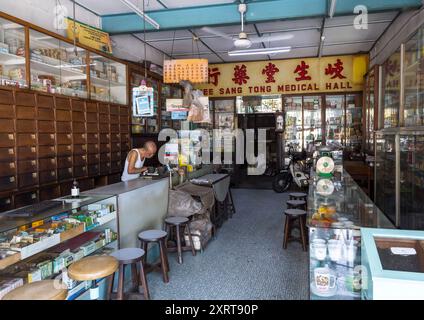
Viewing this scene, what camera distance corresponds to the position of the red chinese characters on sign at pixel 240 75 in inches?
379

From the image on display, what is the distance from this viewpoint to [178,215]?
441 centimetres

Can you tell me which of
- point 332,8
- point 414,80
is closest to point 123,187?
point 332,8

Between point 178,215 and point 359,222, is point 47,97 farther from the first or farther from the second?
point 359,222

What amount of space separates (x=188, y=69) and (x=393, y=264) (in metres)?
4.43

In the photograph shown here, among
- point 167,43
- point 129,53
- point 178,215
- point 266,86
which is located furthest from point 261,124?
point 178,215

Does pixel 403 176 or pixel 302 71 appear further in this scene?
pixel 302 71

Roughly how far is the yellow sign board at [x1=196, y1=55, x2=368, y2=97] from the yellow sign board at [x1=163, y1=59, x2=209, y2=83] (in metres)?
4.43

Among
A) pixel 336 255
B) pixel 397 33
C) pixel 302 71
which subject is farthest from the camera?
pixel 302 71

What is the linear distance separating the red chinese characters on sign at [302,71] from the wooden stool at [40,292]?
28.0 feet

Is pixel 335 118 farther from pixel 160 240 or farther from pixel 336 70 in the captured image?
pixel 160 240

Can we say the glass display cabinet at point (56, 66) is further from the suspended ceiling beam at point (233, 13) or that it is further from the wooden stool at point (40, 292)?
the wooden stool at point (40, 292)

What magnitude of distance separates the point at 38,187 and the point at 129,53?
13.1ft

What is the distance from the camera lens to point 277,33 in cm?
704

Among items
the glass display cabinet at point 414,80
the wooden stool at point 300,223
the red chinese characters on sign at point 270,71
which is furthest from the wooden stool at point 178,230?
the red chinese characters on sign at point 270,71
